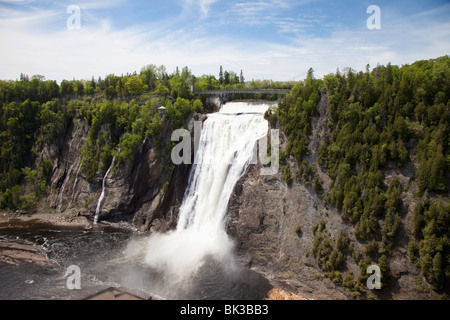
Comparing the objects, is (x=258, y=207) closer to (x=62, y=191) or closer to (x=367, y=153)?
(x=367, y=153)

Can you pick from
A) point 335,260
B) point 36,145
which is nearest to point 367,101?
point 335,260

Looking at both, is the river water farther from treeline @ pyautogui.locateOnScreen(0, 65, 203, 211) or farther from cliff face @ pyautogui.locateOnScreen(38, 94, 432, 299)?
treeline @ pyautogui.locateOnScreen(0, 65, 203, 211)

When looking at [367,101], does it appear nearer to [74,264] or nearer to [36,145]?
[74,264]

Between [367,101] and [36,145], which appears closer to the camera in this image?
[367,101]

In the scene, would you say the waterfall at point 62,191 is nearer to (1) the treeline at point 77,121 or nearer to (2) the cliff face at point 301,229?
(1) the treeline at point 77,121

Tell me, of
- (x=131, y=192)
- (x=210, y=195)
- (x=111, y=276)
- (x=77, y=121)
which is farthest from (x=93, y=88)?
(x=111, y=276)

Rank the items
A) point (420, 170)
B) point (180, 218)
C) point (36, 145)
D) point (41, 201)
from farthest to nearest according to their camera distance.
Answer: point (36, 145)
point (41, 201)
point (180, 218)
point (420, 170)

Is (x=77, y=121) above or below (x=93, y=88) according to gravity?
below
